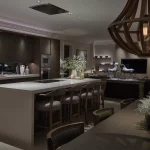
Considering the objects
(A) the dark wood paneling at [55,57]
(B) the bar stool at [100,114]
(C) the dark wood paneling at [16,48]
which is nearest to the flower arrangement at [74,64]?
(C) the dark wood paneling at [16,48]

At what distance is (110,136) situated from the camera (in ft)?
5.45

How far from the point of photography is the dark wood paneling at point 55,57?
26.0ft

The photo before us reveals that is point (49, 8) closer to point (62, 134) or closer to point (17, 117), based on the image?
point (17, 117)

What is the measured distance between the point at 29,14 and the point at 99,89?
2.58 m

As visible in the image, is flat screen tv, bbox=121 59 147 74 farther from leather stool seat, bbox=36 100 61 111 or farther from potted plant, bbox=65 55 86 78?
leather stool seat, bbox=36 100 61 111

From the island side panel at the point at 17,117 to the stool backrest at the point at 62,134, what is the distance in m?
1.50

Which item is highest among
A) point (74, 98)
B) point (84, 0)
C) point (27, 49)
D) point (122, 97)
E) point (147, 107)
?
point (84, 0)

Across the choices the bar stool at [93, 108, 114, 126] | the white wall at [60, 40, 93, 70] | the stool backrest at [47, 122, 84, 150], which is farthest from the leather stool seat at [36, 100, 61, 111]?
the white wall at [60, 40, 93, 70]

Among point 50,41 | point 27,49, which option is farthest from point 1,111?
point 50,41

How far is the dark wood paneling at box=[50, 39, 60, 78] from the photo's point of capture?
7911 millimetres

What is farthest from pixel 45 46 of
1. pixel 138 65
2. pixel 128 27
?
pixel 128 27

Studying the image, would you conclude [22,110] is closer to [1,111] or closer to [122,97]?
[1,111]

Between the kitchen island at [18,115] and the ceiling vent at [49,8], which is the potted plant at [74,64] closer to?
the ceiling vent at [49,8]

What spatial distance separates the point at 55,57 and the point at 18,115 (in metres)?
4.88
